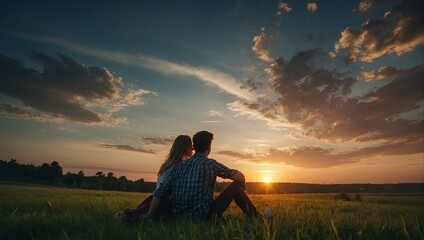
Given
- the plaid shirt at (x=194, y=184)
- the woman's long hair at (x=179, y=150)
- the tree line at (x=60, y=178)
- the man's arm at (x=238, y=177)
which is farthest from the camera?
the tree line at (x=60, y=178)

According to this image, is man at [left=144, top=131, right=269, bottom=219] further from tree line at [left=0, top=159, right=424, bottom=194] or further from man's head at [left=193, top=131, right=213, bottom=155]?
tree line at [left=0, top=159, right=424, bottom=194]

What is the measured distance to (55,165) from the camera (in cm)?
11656

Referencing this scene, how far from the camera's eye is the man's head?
696 cm

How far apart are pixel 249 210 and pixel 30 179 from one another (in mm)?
123200

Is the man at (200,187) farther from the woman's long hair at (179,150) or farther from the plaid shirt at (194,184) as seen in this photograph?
the woman's long hair at (179,150)

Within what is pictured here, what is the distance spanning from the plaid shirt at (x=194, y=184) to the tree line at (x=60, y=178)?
90.0m

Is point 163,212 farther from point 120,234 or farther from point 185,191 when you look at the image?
point 120,234

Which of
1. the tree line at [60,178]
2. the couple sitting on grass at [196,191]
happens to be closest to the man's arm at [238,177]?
the couple sitting on grass at [196,191]

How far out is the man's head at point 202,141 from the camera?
696 cm

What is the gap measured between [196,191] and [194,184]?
17 cm

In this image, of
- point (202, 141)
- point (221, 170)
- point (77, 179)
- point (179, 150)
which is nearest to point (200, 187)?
point (221, 170)

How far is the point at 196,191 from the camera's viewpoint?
6848mm

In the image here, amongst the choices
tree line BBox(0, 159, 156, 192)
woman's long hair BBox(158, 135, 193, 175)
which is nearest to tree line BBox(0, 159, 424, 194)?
tree line BBox(0, 159, 156, 192)

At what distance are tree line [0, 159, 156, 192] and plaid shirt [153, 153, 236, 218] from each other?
3543 inches
